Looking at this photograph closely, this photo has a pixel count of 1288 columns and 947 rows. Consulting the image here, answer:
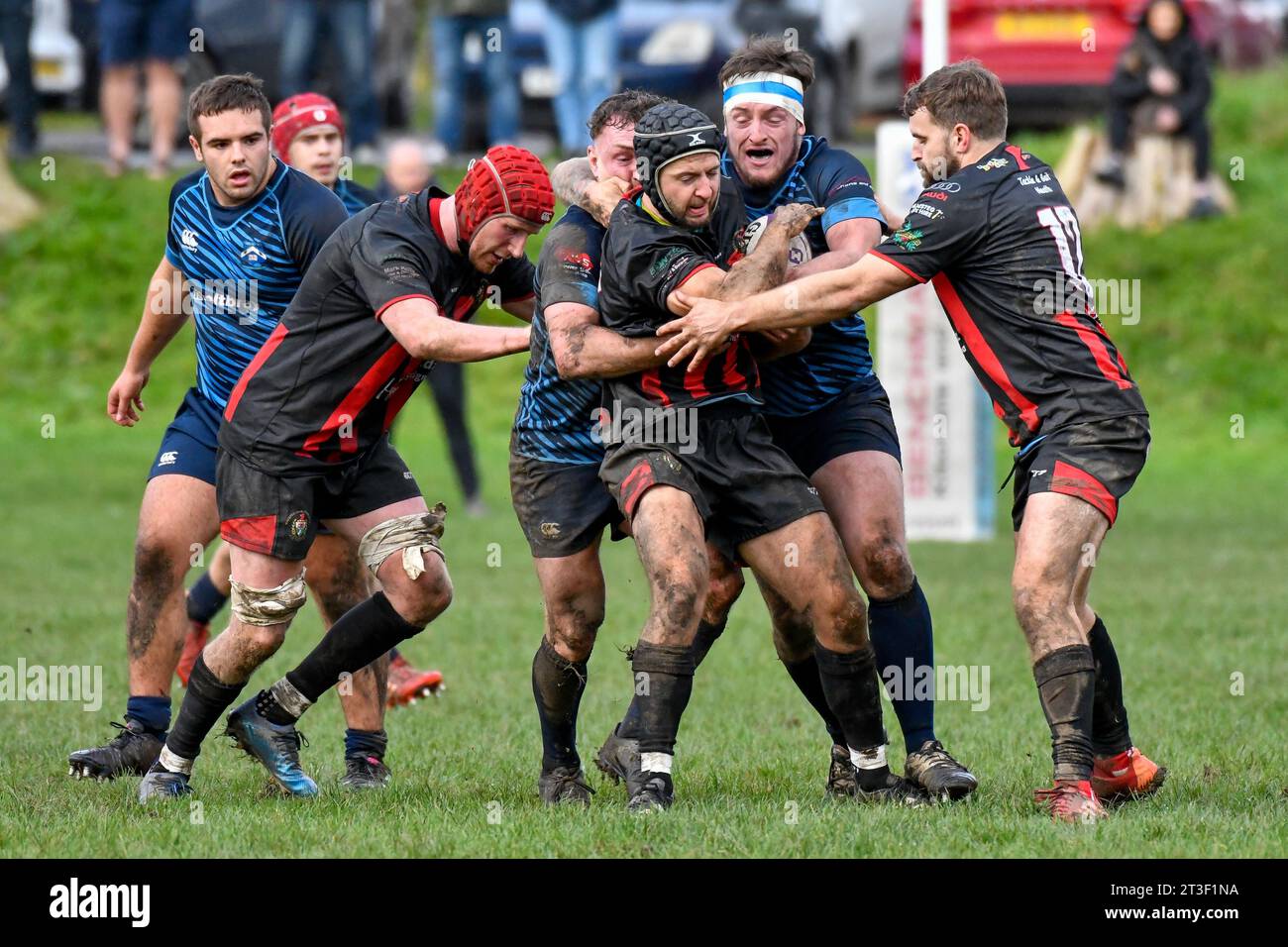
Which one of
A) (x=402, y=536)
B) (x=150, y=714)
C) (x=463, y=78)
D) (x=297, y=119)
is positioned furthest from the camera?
(x=463, y=78)

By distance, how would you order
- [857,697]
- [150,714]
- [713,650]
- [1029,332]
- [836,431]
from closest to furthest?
1. [1029,332]
2. [857,697]
3. [836,431]
4. [150,714]
5. [713,650]

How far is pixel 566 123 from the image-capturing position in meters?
18.9

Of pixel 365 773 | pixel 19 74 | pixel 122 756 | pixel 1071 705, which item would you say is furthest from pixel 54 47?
pixel 1071 705

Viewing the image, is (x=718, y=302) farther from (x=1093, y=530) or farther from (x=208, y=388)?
(x=208, y=388)

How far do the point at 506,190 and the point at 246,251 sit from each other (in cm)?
121

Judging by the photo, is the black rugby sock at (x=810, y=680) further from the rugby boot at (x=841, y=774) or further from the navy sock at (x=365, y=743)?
the navy sock at (x=365, y=743)

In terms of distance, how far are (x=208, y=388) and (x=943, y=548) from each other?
8.08 meters

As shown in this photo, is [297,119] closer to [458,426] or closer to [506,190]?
[506,190]

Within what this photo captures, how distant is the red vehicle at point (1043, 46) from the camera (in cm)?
1992

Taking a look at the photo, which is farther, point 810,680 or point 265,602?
point 810,680

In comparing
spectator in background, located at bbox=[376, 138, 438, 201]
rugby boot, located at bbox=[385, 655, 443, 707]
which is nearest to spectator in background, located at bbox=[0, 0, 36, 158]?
spectator in background, located at bbox=[376, 138, 438, 201]

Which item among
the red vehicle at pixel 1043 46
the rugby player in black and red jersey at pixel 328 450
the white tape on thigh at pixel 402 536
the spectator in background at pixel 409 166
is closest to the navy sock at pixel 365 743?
the rugby player in black and red jersey at pixel 328 450

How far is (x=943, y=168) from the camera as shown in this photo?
20.7 ft

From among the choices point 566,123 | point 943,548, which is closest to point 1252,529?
point 943,548
